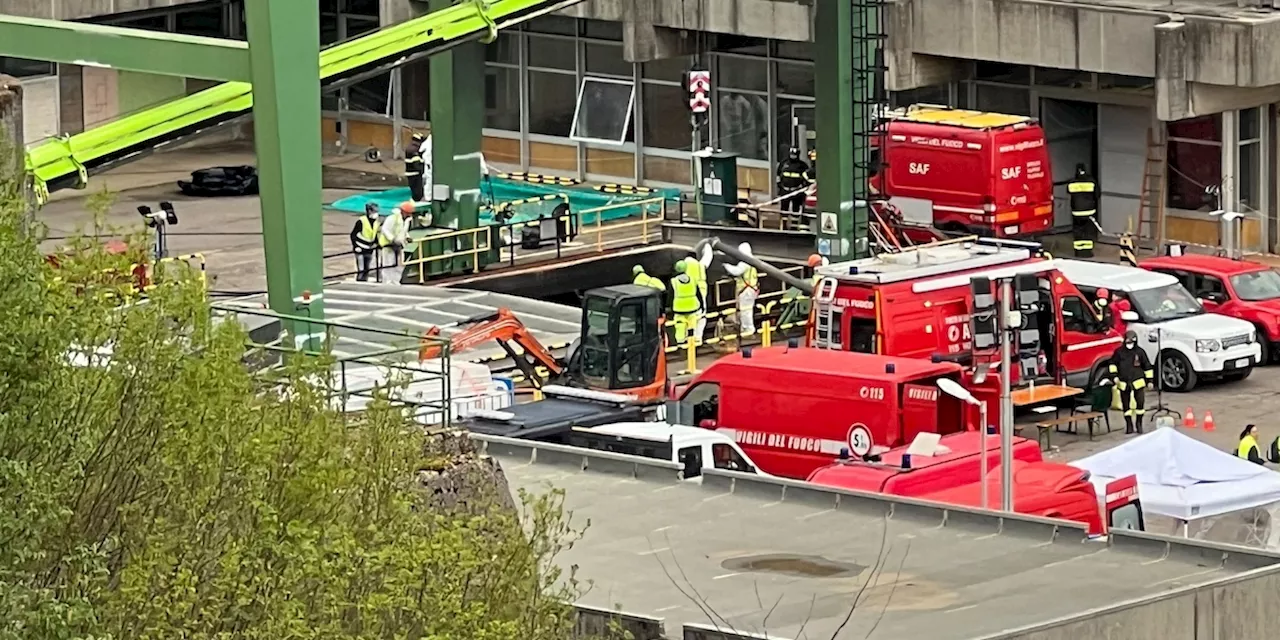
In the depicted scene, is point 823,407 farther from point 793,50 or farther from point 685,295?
point 793,50

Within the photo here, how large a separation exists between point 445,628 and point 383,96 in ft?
142

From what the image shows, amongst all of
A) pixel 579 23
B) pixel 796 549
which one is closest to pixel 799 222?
pixel 579 23

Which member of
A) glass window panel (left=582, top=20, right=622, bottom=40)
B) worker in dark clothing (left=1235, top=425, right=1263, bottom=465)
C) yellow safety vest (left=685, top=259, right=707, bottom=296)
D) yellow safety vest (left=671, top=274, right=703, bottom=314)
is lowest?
worker in dark clothing (left=1235, top=425, right=1263, bottom=465)

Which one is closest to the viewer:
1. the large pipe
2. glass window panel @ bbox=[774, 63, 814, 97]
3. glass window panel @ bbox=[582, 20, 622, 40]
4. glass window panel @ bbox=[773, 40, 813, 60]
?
the large pipe

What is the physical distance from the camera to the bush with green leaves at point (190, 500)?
995cm

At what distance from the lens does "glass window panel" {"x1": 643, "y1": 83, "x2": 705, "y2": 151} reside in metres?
48.7

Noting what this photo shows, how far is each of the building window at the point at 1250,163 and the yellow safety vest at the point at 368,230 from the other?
1263cm

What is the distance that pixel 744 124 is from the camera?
158 ft

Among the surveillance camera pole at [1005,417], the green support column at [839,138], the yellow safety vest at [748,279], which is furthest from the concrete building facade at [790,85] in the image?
the surveillance camera pole at [1005,417]

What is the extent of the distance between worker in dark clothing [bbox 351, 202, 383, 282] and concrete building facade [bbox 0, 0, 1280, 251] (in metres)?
8.87

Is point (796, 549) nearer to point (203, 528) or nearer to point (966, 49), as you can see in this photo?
point (203, 528)

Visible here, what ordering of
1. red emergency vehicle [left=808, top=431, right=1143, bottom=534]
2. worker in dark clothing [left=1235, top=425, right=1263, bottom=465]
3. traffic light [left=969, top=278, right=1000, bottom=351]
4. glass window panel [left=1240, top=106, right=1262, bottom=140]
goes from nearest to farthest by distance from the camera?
red emergency vehicle [left=808, top=431, right=1143, bottom=534] → traffic light [left=969, top=278, right=1000, bottom=351] → worker in dark clothing [left=1235, top=425, right=1263, bottom=465] → glass window panel [left=1240, top=106, right=1262, bottom=140]

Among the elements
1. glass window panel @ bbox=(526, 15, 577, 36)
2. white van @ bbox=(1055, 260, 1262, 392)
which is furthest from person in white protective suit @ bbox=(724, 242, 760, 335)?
glass window panel @ bbox=(526, 15, 577, 36)

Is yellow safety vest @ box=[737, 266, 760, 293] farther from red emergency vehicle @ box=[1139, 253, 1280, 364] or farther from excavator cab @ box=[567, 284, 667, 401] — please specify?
red emergency vehicle @ box=[1139, 253, 1280, 364]
